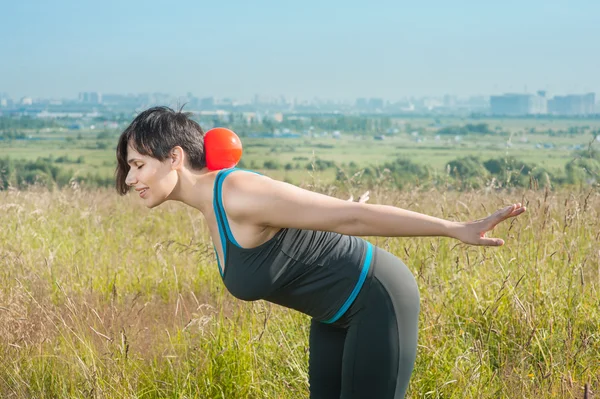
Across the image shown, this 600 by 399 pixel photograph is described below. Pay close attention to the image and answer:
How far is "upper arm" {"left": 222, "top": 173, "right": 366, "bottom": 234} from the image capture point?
1.94 metres

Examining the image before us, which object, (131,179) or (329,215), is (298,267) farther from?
(131,179)

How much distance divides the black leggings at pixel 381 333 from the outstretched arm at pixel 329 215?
26cm

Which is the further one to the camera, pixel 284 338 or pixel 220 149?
pixel 284 338

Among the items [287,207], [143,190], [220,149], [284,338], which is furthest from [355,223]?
[284,338]

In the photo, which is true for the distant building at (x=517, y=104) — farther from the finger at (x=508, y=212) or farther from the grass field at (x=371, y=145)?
the finger at (x=508, y=212)

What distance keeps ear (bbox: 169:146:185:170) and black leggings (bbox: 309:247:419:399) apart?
714mm

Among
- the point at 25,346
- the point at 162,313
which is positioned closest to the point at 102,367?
the point at 25,346

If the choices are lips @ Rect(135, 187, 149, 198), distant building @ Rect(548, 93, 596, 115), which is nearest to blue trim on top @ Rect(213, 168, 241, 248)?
lips @ Rect(135, 187, 149, 198)

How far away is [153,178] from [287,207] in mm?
510

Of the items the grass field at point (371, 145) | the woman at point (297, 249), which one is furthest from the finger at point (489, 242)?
the grass field at point (371, 145)

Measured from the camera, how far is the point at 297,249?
2090mm

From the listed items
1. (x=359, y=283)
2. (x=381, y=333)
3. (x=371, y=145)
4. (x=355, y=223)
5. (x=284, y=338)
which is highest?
(x=355, y=223)

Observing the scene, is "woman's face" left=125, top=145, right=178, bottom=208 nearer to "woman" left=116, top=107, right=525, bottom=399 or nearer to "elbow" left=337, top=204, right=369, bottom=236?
"woman" left=116, top=107, right=525, bottom=399

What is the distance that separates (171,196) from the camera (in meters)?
2.22
